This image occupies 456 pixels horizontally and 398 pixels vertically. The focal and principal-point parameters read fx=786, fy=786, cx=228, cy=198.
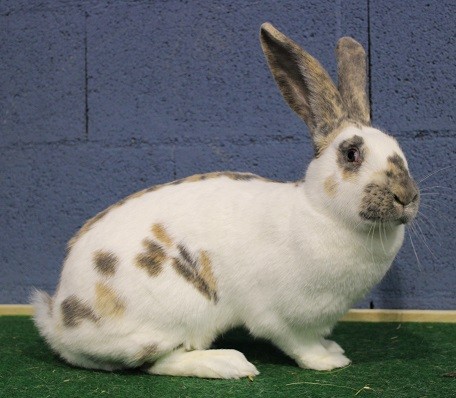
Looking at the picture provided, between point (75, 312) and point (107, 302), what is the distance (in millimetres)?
128

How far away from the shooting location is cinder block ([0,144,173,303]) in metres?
3.66

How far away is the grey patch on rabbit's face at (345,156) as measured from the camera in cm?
245

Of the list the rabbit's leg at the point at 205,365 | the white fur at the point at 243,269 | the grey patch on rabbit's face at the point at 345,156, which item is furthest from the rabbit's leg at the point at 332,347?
the grey patch on rabbit's face at the point at 345,156

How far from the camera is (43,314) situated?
284 cm

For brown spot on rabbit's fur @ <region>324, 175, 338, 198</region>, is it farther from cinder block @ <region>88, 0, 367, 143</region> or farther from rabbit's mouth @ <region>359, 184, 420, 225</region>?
cinder block @ <region>88, 0, 367, 143</region>

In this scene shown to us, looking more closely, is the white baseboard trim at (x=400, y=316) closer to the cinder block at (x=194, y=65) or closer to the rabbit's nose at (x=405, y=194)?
the cinder block at (x=194, y=65)

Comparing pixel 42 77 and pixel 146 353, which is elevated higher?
pixel 42 77

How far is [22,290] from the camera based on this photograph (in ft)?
12.5

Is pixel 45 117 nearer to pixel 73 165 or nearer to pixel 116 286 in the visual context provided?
pixel 73 165

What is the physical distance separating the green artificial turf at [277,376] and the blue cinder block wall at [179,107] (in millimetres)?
602

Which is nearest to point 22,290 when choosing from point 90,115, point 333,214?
point 90,115

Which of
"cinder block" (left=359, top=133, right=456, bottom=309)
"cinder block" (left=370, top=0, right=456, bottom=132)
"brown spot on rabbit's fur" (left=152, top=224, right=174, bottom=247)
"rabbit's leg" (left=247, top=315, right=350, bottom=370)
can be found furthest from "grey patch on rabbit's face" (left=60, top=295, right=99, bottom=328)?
"cinder block" (left=370, top=0, right=456, bottom=132)

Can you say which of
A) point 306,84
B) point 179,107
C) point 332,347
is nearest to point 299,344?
point 332,347

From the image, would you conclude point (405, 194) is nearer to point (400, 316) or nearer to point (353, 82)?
point (353, 82)
